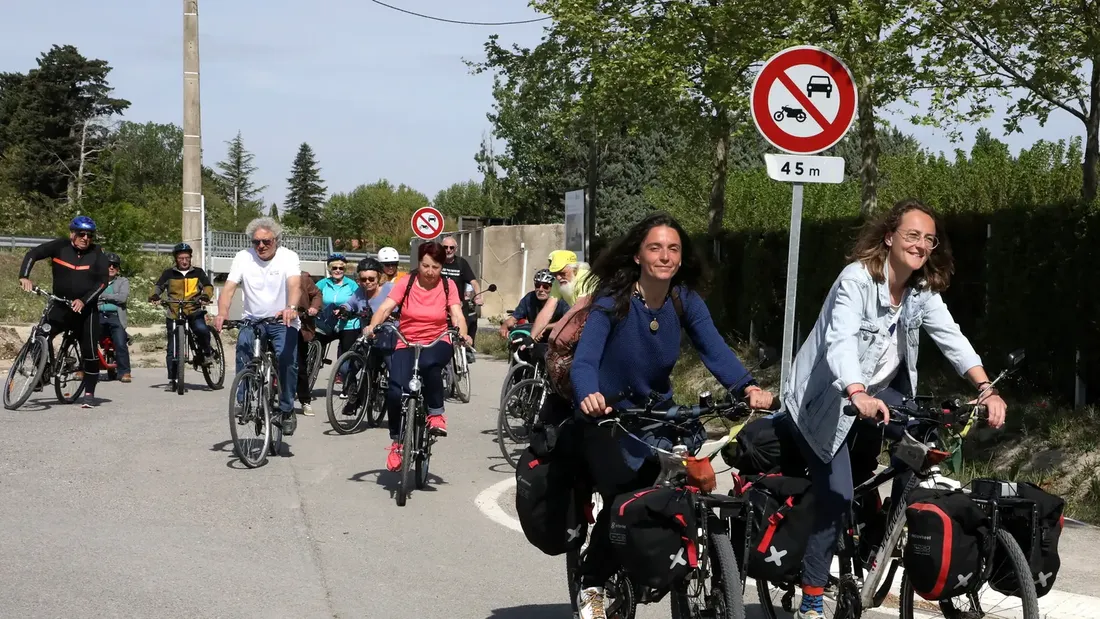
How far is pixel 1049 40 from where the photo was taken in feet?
43.2

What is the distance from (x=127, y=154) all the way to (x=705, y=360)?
116894 mm

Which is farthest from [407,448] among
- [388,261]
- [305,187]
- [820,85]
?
[305,187]

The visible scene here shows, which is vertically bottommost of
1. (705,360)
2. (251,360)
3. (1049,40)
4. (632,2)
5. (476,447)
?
(476,447)

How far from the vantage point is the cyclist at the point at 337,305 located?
1475 centimetres

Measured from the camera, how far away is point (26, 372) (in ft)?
45.4

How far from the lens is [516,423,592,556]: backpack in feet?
17.2

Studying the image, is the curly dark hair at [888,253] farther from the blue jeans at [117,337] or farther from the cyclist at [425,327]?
the blue jeans at [117,337]

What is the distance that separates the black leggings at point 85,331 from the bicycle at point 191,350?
1.81 metres

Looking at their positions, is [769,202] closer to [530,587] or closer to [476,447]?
[476,447]

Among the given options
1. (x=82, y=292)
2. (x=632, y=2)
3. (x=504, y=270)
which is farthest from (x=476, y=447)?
(x=504, y=270)

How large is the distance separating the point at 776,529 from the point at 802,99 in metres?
3.79

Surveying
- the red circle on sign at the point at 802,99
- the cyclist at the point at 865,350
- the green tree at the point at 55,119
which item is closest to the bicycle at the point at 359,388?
the red circle on sign at the point at 802,99

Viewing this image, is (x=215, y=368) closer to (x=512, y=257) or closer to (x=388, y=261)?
(x=388, y=261)

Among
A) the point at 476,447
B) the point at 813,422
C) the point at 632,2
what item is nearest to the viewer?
the point at 813,422
